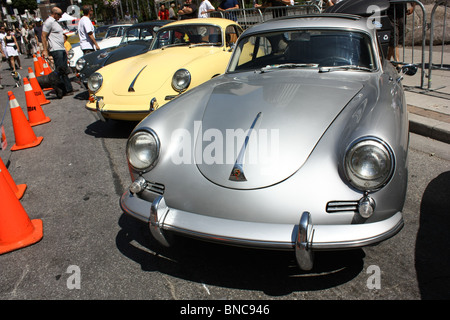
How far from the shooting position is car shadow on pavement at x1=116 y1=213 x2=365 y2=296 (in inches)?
95.2

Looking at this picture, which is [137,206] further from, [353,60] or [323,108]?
[353,60]

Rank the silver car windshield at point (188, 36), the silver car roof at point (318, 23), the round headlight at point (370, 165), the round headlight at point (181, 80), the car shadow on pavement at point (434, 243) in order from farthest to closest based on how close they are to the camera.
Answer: the silver car windshield at point (188, 36), the round headlight at point (181, 80), the silver car roof at point (318, 23), the car shadow on pavement at point (434, 243), the round headlight at point (370, 165)

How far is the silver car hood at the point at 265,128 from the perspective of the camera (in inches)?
90.4

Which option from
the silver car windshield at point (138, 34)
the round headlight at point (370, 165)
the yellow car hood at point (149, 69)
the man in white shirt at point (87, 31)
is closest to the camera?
the round headlight at point (370, 165)

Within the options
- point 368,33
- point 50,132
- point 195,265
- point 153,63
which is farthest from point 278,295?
point 50,132

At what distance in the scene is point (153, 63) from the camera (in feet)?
18.5

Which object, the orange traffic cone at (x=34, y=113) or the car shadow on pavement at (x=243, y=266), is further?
the orange traffic cone at (x=34, y=113)

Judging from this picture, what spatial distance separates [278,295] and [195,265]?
61cm

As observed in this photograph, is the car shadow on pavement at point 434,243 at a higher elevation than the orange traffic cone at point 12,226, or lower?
lower

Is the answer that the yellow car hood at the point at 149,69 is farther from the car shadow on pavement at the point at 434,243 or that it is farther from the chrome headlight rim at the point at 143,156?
the car shadow on pavement at the point at 434,243

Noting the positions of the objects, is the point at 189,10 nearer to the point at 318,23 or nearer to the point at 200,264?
the point at 318,23

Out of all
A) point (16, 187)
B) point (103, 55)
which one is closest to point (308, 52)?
point (16, 187)

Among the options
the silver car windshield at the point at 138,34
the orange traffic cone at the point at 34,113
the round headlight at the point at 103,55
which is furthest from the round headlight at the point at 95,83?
the silver car windshield at the point at 138,34

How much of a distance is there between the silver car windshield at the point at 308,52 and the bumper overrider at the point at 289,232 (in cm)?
163
